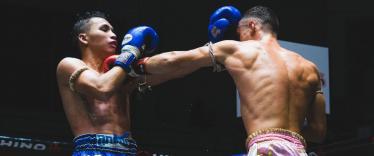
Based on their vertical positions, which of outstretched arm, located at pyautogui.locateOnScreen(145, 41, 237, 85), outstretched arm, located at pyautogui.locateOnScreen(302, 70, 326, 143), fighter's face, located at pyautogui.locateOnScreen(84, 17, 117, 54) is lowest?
outstretched arm, located at pyautogui.locateOnScreen(302, 70, 326, 143)

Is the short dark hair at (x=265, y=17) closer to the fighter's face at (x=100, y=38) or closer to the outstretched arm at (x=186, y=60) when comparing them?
the outstretched arm at (x=186, y=60)

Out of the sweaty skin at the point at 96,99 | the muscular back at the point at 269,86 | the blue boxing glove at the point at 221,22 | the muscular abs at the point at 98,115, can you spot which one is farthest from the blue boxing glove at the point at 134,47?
the muscular back at the point at 269,86

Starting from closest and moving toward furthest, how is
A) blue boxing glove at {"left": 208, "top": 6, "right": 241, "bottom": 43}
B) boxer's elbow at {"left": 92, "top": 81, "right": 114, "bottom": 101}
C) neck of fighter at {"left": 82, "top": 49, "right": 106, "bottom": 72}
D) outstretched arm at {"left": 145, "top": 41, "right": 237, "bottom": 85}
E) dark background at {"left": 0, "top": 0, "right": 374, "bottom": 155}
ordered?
1. outstretched arm at {"left": 145, "top": 41, "right": 237, "bottom": 85}
2. boxer's elbow at {"left": 92, "top": 81, "right": 114, "bottom": 101}
3. blue boxing glove at {"left": 208, "top": 6, "right": 241, "bottom": 43}
4. neck of fighter at {"left": 82, "top": 49, "right": 106, "bottom": 72}
5. dark background at {"left": 0, "top": 0, "right": 374, "bottom": 155}

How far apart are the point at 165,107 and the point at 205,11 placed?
1.18 metres

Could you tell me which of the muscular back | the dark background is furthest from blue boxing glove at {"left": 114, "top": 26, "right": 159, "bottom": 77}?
the dark background

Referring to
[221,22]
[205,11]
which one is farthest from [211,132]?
[221,22]

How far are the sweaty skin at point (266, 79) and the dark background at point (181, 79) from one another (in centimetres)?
208

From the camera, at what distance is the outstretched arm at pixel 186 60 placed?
3295 mm

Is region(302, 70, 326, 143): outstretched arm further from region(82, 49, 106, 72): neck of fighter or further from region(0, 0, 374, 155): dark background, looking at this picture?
region(0, 0, 374, 155): dark background

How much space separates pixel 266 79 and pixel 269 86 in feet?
0.12

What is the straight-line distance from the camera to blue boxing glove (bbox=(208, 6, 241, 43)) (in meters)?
3.71

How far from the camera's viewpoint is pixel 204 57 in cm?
332

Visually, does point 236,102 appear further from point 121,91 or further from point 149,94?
point 121,91

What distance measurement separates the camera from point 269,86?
125 inches
